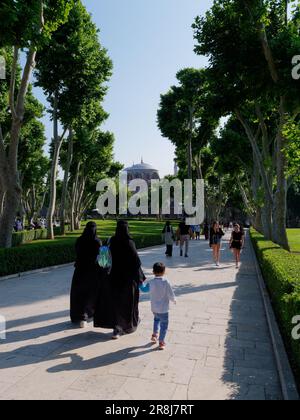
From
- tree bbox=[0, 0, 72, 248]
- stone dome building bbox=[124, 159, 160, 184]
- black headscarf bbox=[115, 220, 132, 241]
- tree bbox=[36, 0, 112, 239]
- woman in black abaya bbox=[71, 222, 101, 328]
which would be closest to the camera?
black headscarf bbox=[115, 220, 132, 241]

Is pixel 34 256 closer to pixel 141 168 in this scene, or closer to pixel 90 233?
pixel 90 233

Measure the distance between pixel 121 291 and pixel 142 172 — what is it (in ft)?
482

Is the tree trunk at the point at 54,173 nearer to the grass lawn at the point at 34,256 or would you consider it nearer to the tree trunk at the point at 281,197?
the grass lawn at the point at 34,256

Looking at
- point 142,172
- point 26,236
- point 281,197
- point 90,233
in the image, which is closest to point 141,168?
point 142,172

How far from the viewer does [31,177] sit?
3775 centimetres

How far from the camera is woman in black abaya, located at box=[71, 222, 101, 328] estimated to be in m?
6.90

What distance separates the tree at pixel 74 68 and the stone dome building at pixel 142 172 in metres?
126

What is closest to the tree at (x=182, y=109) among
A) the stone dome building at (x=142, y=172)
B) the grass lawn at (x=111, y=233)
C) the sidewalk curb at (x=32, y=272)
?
the grass lawn at (x=111, y=233)

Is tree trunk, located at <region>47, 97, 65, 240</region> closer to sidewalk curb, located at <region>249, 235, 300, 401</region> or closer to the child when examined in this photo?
sidewalk curb, located at <region>249, 235, 300, 401</region>

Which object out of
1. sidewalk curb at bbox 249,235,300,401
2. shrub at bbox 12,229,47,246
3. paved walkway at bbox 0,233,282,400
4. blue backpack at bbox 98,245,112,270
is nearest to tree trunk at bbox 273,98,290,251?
paved walkway at bbox 0,233,282,400

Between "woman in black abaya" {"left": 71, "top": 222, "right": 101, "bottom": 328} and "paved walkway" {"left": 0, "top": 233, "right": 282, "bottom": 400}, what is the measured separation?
32 cm

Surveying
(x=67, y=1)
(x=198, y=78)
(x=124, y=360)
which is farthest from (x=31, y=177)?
(x=124, y=360)

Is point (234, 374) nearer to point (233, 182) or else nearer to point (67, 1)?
point (67, 1)

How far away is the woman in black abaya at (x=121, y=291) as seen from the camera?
245 inches
